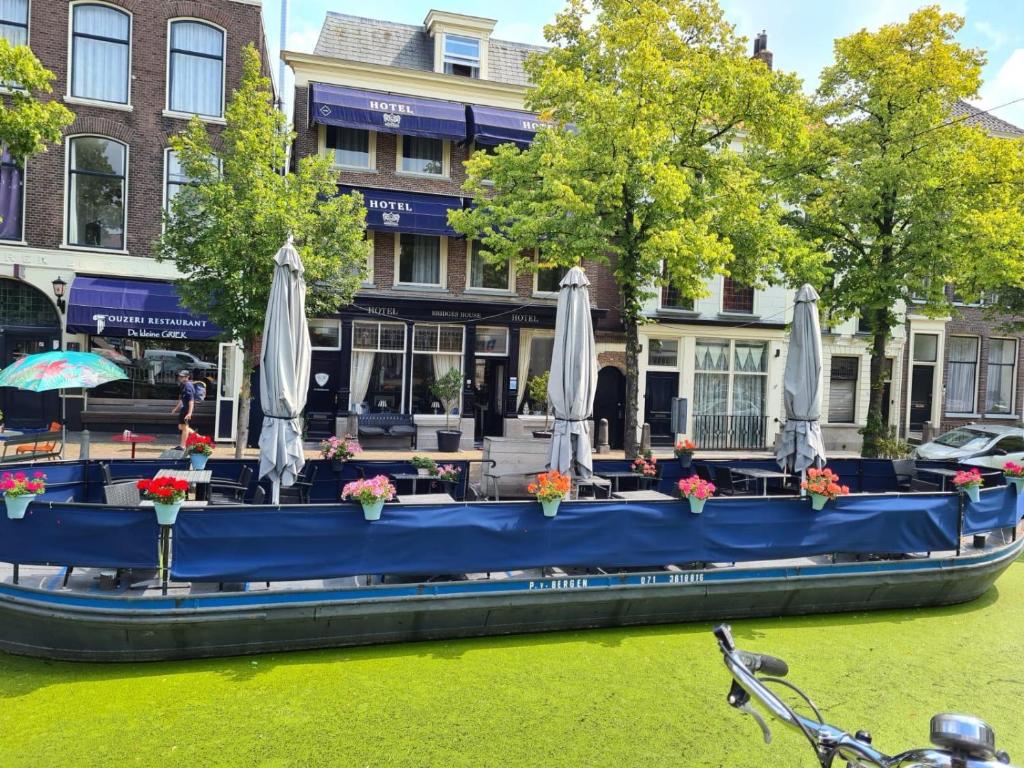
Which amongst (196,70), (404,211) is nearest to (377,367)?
(404,211)

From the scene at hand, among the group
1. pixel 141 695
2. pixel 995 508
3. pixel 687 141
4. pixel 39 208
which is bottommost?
pixel 141 695

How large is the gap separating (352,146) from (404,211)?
255cm

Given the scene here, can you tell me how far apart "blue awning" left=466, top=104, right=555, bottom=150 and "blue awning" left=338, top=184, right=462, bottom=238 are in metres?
2.04

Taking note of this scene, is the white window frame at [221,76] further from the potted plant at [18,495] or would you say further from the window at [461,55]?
the potted plant at [18,495]

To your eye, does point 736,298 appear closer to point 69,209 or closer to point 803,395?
point 803,395

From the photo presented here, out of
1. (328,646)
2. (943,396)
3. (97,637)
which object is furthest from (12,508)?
(943,396)

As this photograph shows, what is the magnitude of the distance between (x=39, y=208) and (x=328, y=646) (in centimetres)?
1745

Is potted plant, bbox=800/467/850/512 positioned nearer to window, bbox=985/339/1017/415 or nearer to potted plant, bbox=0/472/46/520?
potted plant, bbox=0/472/46/520

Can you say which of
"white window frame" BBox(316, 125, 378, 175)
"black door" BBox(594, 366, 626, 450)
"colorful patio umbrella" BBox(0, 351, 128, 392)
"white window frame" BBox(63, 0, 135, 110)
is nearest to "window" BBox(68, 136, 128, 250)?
"white window frame" BBox(63, 0, 135, 110)

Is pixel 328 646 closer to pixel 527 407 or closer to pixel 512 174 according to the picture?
pixel 512 174

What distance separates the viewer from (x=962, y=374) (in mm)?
26547

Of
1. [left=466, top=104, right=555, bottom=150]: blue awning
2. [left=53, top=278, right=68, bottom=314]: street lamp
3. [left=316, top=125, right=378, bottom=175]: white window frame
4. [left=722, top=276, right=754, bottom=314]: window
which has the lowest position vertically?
[left=53, top=278, right=68, bottom=314]: street lamp

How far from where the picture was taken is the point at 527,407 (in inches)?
891

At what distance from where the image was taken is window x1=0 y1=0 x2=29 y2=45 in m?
18.7
